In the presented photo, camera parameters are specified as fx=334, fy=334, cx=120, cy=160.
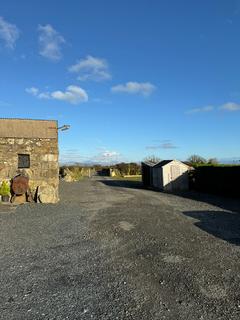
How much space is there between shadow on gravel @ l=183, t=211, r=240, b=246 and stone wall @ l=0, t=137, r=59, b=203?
7.82 m

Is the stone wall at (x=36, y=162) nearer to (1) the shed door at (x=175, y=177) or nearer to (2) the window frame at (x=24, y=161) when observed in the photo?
(2) the window frame at (x=24, y=161)

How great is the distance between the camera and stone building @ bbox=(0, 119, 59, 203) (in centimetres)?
1778

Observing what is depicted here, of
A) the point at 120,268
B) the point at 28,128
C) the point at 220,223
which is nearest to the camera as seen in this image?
the point at 120,268

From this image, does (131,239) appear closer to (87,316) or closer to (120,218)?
(120,218)

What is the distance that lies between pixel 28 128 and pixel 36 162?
81.5 inches

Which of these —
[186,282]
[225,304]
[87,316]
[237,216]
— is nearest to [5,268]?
[87,316]

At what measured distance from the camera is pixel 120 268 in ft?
21.8

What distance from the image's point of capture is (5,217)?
12922 millimetres

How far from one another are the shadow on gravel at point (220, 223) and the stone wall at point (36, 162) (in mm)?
7815

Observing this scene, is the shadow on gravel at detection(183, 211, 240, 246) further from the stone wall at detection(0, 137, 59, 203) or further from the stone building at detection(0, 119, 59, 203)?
the stone building at detection(0, 119, 59, 203)

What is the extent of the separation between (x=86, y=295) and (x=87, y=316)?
2.45ft

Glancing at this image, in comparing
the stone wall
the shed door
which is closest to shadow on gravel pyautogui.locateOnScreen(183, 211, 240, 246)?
the stone wall

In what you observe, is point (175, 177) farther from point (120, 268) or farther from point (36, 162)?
point (120, 268)

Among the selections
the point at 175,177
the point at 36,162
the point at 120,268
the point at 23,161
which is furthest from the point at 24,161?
the point at 175,177
